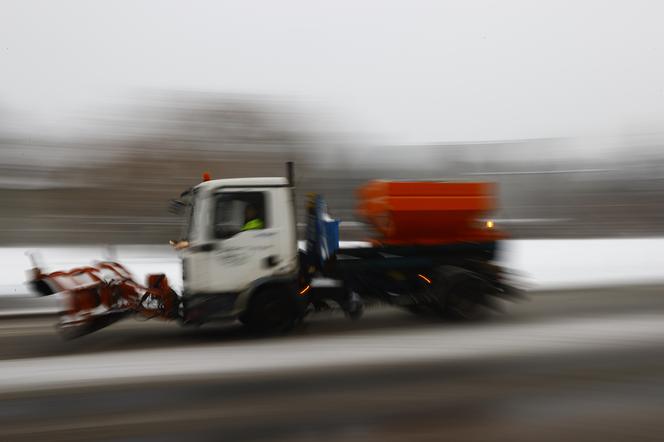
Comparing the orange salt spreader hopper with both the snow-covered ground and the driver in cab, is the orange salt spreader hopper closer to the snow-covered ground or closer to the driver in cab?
the driver in cab

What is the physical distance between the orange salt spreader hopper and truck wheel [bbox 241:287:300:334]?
164cm

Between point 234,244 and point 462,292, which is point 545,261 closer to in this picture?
point 462,292

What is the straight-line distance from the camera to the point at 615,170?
20594 mm

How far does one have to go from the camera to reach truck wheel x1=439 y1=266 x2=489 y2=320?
8.23m

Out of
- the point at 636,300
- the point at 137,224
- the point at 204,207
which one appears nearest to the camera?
the point at 204,207

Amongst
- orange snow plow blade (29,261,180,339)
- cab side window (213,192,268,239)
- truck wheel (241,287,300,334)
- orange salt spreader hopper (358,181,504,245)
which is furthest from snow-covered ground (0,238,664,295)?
cab side window (213,192,268,239)

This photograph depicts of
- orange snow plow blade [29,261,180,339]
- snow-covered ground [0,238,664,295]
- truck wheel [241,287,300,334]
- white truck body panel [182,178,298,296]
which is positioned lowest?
snow-covered ground [0,238,664,295]

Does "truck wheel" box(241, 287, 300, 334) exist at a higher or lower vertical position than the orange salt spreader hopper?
lower

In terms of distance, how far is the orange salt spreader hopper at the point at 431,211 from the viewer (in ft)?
26.4

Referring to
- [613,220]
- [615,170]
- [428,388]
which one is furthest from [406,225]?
[615,170]

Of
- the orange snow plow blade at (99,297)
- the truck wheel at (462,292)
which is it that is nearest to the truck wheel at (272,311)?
the orange snow plow blade at (99,297)

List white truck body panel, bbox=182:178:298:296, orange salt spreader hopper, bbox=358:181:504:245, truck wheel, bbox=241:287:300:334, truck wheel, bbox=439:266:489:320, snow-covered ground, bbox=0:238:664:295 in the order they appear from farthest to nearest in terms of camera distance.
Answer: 1. snow-covered ground, bbox=0:238:664:295
2. truck wheel, bbox=439:266:489:320
3. orange salt spreader hopper, bbox=358:181:504:245
4. truck wheel, bbox=241:287:300:334
5. white truck body panel, bbox=182:178:298:296

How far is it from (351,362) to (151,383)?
1.99 m

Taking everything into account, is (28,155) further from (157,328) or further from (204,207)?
(204,207)
